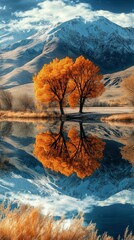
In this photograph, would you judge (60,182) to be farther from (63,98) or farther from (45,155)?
(63,98)

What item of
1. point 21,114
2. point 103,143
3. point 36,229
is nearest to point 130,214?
point 36,229

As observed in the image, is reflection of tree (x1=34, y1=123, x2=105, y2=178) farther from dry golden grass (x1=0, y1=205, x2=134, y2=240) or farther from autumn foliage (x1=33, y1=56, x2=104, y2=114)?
autumn foliage (x1=33, y1=56, x2=104, y2=114)

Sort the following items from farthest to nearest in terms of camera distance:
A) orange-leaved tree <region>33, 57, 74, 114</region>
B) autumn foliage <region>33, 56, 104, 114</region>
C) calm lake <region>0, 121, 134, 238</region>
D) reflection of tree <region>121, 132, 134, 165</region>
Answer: autumn foliage <region>33, 56, 104, 114</region> → orange-leaved tree <region>33, 57, 74, 114</region> → reflection of tree <region>121, 132, 134, 165</region> → calm lake <region>0, 121, 134, 238</region>

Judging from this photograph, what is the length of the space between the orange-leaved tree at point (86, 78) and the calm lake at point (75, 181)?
114 feet

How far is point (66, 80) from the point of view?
5903 centimetres

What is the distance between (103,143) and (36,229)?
21.8 meters

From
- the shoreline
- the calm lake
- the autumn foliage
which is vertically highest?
the autumn foliage

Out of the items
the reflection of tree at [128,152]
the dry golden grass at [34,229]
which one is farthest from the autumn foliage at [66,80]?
the dry golden grass at [34,229]

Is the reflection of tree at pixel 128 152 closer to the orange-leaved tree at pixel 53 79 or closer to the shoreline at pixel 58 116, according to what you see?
the shoreline at pixel 58 116

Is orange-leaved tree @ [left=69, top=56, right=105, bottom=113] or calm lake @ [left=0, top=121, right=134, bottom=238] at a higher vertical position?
orange-leaved tree @ [left=69, top=56, right=105, bottom=113]

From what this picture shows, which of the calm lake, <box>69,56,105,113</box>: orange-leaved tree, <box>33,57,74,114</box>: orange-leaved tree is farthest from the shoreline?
the calm lake

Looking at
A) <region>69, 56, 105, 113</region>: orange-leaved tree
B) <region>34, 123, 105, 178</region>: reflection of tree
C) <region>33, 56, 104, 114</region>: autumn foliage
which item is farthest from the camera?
<region>69, 56, 105, 113</region>: orange-leaved tree

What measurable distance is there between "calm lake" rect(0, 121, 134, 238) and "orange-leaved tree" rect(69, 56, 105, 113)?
1364 inches

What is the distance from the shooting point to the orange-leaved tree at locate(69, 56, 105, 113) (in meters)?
58.7
